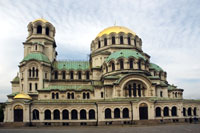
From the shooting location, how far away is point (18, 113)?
4181 centimetres

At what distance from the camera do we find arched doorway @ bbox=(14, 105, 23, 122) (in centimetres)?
4162

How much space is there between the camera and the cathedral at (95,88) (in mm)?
42062

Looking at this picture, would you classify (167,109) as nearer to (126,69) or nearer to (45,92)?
(126,69)

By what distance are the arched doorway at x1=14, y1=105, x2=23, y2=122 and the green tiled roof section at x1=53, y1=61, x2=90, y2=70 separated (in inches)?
657

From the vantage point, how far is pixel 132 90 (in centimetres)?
4538

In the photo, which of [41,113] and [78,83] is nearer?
[41,113]

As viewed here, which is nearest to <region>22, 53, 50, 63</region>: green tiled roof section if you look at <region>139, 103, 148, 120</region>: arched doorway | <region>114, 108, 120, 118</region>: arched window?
<region>114, 108, 120, 118</region>: arched window

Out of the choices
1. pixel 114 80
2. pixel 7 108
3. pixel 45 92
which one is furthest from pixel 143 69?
pixel 7 108

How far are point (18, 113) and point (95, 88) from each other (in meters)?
16.9

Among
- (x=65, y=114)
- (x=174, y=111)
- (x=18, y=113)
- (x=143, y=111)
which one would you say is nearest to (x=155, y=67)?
(x=174, y=111)

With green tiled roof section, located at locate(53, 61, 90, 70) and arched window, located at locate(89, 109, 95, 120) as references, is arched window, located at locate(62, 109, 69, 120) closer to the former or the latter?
arched window, located at locate(89, 109, 95, 120)

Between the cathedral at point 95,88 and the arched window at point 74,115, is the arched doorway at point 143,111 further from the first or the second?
the arched window at point 74,115

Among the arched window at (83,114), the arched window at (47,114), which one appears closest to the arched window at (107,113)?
the arched window at (83,114)

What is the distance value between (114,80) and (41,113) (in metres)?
17.1
